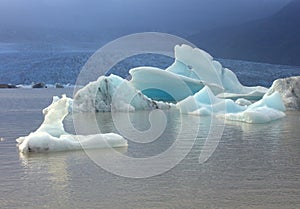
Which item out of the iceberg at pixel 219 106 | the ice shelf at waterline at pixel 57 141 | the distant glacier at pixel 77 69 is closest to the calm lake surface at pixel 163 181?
the ice shelf at waterline at pixel 57 141

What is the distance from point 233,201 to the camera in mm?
4266

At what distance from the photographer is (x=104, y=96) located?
16.1 meters

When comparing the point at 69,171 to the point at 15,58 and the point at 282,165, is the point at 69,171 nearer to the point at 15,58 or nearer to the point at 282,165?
the point at 282,165

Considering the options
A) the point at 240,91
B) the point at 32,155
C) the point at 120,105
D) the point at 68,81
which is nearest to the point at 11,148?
the point at 32,155

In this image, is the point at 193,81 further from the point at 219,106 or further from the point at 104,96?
the point at 104,96

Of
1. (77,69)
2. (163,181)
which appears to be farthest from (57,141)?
(77,69)

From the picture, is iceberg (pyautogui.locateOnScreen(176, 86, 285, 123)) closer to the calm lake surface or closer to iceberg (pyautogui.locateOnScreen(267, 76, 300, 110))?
iceberg (pyautogui.locateOnScreen(267, 76, 300, 110))

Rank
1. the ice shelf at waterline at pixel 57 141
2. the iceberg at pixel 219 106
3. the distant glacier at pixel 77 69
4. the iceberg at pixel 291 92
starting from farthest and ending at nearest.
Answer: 1. the distant glacier at pixel 77 69
2. the iceberg at pixel 291 92
3. the iceberg at pixel 219 106
4. the ice shelf at waterline at pixel 57 141

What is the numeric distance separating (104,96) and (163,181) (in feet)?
36.7

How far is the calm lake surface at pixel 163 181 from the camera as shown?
4277 mm

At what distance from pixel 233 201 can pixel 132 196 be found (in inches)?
35.9

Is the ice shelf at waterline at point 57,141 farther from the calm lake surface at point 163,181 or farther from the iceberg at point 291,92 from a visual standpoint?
the iceberg at point 291,92

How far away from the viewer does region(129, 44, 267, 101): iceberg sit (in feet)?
72.7

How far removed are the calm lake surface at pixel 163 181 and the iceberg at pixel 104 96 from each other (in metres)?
8.24
